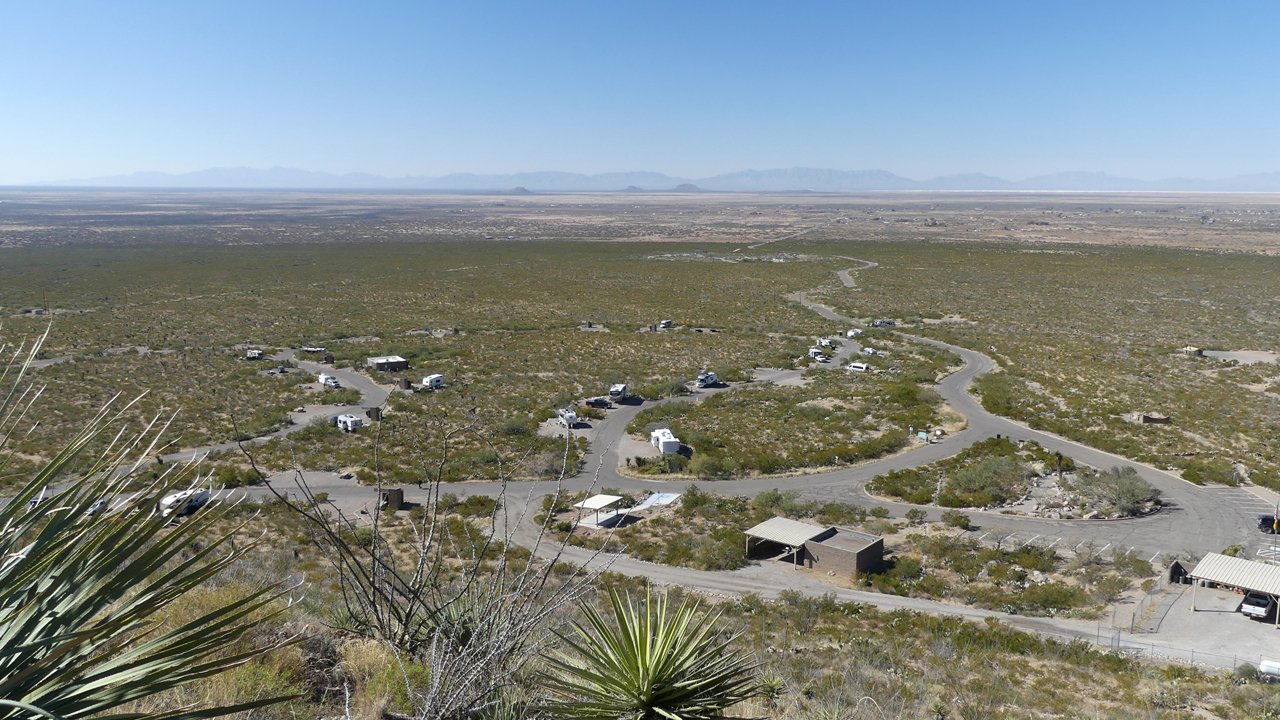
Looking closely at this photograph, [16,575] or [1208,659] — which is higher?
[16,575]

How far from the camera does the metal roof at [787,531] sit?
1948 centimetres

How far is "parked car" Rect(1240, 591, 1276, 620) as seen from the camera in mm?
15555

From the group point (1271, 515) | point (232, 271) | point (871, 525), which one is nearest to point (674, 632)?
point (871, 525)

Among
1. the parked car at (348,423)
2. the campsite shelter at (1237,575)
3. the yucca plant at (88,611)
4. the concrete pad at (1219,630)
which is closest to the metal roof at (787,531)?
the concrete pad at (1219,630)

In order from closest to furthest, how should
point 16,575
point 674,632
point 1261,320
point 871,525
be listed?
1. point 16,575
2. point 674,632
3. point 871,525
4. point 1261,320

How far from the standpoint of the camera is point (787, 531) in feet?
66.0

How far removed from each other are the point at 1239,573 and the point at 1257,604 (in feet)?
2.32

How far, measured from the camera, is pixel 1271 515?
21938mm

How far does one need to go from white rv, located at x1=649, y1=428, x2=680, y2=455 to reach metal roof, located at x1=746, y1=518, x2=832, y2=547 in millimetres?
8275

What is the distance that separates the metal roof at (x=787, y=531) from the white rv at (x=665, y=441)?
27.1 feet

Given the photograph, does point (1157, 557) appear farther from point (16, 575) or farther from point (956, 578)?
point (16, 575)

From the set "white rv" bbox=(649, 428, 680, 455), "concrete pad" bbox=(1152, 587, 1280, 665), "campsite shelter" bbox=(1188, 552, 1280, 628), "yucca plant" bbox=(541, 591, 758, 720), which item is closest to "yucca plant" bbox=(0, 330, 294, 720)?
"yucca plant" bbox=(541, 591, 758, 720)

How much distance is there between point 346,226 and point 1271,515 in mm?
199348

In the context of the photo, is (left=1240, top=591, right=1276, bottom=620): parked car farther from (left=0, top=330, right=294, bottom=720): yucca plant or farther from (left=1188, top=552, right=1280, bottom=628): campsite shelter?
(left=0, top=330, right=294, bottom=720): yucca plant
